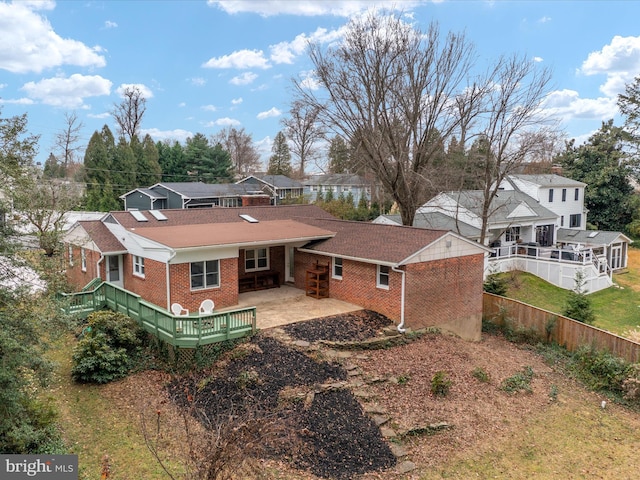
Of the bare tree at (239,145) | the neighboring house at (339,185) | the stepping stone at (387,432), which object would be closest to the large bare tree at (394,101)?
the stepping stone at (387,432)

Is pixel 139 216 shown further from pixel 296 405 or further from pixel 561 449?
pixel 561 449

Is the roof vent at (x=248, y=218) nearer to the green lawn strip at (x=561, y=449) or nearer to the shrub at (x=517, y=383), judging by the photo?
the shrub at (x=517, y=383)

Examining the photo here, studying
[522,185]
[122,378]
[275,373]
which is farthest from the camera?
[522,185]

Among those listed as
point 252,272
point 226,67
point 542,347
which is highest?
point 226,67

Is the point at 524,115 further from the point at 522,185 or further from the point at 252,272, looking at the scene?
the point at 252,272

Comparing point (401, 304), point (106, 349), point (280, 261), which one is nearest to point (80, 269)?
point (106, 349)

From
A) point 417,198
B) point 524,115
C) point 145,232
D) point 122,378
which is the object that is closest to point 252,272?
point 145,232
